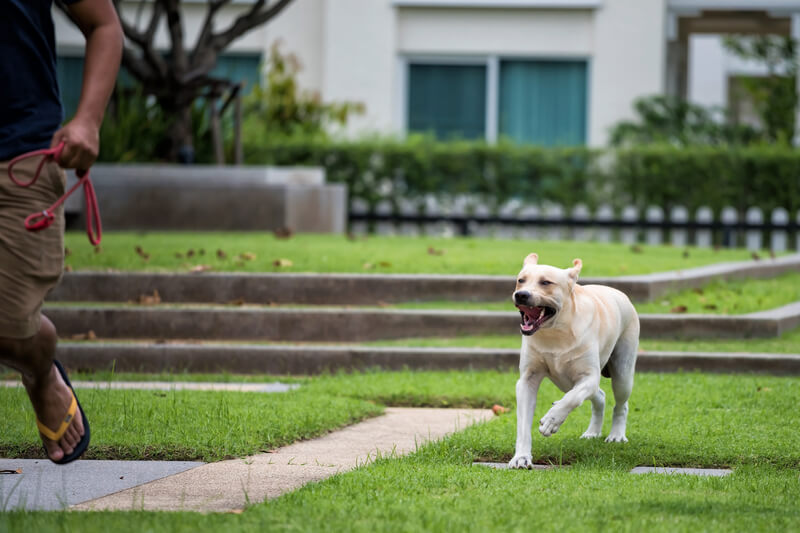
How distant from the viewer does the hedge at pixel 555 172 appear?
55.7 feet

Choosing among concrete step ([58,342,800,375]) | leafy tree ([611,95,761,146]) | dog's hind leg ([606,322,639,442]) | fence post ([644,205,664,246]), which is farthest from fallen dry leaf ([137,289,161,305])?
leafy tree ([611,95,761,146])

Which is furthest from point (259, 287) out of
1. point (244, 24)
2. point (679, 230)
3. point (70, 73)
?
point (70, 73)

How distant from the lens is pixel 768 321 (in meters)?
9.05

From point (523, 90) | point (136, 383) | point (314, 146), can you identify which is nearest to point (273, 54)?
point (314, 146)

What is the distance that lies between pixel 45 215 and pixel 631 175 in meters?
14.1

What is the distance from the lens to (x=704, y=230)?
16781 millimetres

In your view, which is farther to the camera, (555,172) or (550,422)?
(555,172)

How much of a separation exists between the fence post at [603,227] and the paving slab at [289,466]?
1022cm

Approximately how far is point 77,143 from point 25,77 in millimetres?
406

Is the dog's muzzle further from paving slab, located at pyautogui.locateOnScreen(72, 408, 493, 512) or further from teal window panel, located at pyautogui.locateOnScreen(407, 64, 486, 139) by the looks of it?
teal window panel, located at pyautogui.locateOnScreen(407, 64, 486, 139)

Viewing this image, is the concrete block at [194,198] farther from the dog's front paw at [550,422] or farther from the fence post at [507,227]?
the dog's front paw at [550,422]

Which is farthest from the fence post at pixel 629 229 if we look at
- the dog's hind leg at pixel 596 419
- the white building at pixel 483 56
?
the dog's hind leg at pixel 596 419

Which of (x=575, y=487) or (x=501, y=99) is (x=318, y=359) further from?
(x=501, y=99)

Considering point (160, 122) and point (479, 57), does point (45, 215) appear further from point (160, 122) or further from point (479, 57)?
point (479, 57)
